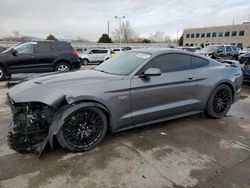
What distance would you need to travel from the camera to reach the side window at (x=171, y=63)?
13.4 ft

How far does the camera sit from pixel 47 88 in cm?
333

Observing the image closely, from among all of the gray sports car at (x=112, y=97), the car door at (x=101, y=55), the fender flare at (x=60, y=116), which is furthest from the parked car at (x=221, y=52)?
the fender flare at (x=60, y=116)

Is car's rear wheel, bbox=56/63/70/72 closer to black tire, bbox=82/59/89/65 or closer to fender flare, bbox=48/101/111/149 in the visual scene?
fender flare, bbox=48/101/111/149

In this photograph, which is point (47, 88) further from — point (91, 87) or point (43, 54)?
point (43, 54)

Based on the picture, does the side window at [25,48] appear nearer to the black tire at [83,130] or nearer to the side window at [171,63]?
the side window at [171,63]

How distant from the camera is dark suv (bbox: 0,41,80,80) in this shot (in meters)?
9.50

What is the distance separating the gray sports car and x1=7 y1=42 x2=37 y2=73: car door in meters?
6.31

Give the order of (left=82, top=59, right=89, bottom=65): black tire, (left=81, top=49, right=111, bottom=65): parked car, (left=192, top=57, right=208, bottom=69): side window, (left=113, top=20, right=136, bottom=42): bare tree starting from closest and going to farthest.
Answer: (left=192, top=57, right=208, bottom=69): side window
(left=82, top=59, right=89, bottom=65): black tire
(left=81, top=49, right=111, bottom=65): parked car
(left=113, top=20, right=136, bottom=42): bare tree

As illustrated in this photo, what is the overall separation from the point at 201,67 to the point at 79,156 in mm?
2981

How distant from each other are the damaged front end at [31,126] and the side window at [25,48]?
7.19 m

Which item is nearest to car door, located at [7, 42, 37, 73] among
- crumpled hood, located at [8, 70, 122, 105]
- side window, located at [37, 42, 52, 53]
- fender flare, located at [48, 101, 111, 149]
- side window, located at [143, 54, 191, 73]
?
side window, located at [37, 42, 52, 53]

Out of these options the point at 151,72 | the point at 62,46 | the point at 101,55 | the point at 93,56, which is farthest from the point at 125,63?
the point at 101,55

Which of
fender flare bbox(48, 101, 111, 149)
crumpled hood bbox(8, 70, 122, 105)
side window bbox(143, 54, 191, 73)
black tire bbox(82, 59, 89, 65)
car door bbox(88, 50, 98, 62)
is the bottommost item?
black tire bbox(82, 59, 89, 65)

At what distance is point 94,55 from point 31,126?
1927 centimetres
